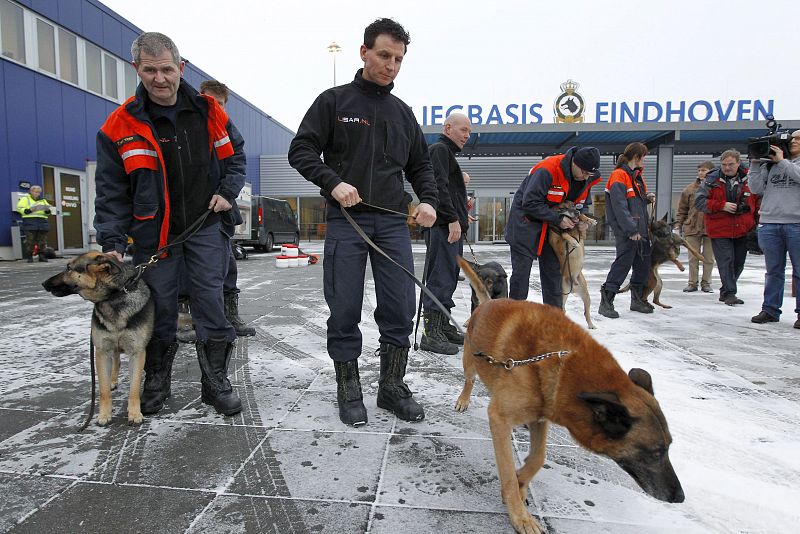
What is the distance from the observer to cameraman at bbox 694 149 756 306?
649 cm

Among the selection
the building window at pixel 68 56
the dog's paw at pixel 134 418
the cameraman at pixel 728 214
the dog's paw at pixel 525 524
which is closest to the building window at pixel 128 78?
the building window at pixel 68 56

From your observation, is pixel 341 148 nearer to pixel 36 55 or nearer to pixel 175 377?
pixel 175 377

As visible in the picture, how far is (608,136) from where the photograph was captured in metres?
21.0

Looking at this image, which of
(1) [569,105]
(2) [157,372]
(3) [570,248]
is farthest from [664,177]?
(2) [157,372]

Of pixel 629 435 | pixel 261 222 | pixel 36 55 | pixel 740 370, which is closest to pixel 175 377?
pixel 629 435

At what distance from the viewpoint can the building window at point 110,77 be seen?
1694cm

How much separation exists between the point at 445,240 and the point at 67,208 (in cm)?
1600

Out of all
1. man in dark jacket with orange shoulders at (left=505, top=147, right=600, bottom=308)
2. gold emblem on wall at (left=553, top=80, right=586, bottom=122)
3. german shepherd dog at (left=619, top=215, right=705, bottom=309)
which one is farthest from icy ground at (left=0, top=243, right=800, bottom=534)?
gold emblem on wall at (left=553, top=80, right=586, bottom=122)

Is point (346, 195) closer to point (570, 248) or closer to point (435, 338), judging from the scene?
point (435, 338)

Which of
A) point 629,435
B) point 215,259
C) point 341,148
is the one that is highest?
point 341,148

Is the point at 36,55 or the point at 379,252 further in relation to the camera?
the point at 36,55

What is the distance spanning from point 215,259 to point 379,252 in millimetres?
1037

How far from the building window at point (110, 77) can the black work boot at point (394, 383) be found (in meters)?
18.8

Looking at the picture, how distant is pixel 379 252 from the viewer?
2701mm
